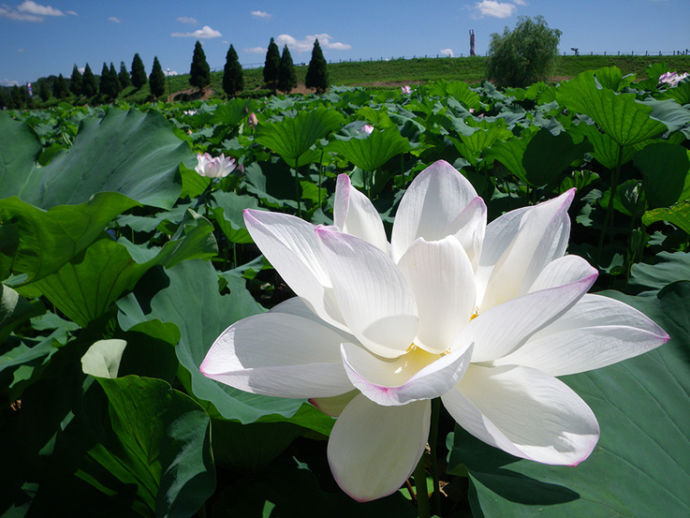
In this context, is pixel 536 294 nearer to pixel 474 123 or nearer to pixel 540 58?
pixel 474 123

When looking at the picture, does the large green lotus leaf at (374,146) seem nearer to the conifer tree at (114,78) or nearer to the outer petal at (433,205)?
the outer petal at (433,205)

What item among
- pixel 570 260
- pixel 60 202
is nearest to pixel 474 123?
pixel 60 202

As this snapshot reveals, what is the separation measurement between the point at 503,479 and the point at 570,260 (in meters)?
0.24

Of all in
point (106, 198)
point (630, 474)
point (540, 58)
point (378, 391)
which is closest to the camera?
point (378, 391)

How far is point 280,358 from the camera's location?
49cm

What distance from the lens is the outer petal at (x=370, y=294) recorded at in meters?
0.44

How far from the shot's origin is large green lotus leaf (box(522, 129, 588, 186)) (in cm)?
182

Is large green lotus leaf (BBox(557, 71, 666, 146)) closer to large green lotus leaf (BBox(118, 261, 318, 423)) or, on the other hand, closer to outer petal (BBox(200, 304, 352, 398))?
large green lotus leaf (BBox(118, 261, 318, 423))

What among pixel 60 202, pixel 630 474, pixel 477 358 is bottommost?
pixel 630 474

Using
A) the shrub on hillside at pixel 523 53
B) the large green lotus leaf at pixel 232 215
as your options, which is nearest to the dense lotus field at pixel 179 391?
the large green lotus leaf at pixel 232 215

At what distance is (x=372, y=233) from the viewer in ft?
1.95

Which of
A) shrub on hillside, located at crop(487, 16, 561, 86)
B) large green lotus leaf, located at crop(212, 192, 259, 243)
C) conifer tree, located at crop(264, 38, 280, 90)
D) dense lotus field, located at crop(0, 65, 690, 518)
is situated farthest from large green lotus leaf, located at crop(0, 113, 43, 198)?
conifer tree, located at crop(264, 38, 280, 90)

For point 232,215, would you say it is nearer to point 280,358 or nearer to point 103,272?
point 103,272

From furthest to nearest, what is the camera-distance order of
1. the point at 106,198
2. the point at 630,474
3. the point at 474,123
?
the point at 474,123 → the point at 106,198 → the point at 630,474
